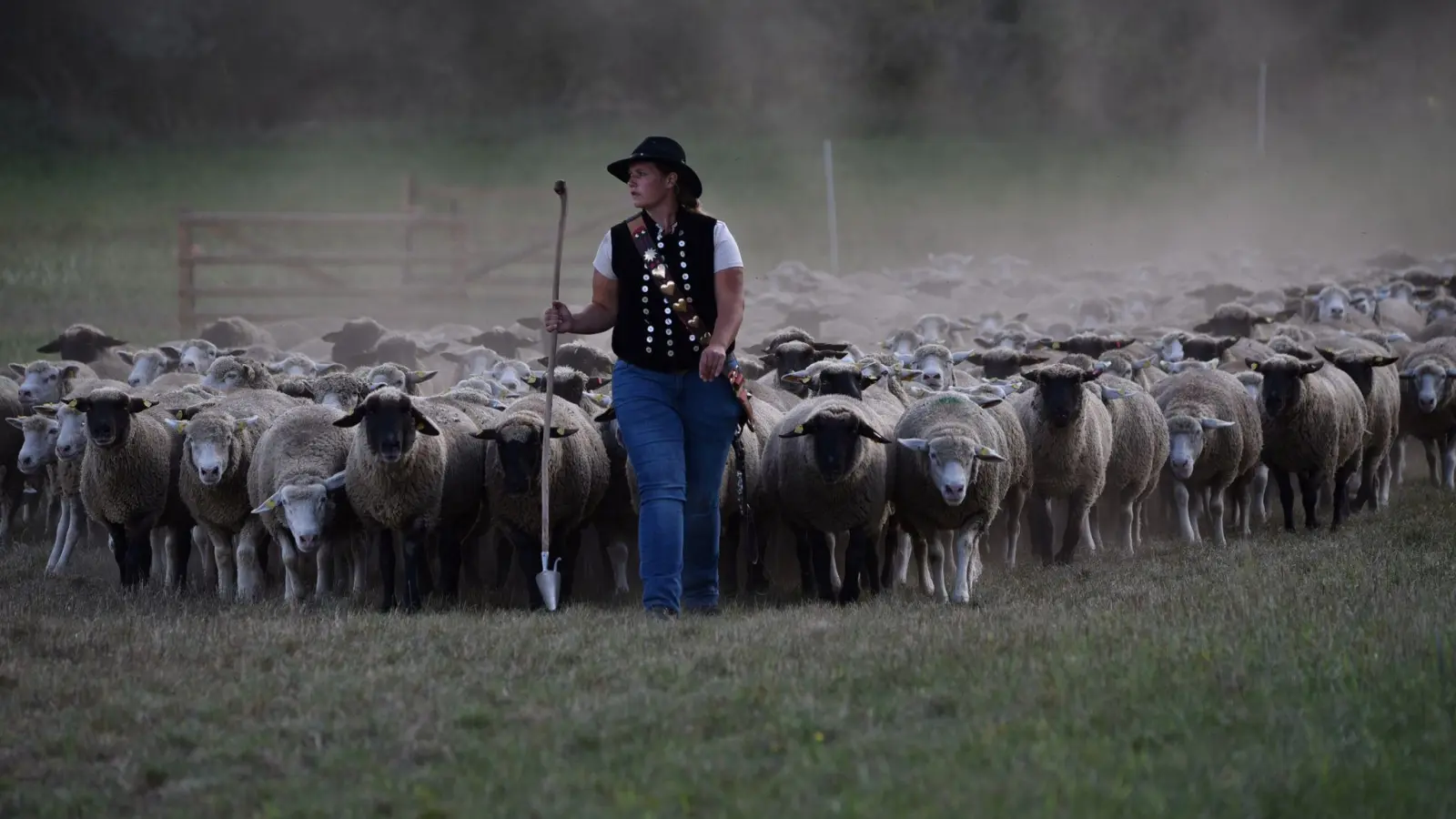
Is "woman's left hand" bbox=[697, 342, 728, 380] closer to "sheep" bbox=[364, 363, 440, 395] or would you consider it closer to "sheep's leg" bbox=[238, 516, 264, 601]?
"sheep's leg" bbox=[238, 516, 264, 601]

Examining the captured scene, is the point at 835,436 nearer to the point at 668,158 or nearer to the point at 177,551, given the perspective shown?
the point at 668,158

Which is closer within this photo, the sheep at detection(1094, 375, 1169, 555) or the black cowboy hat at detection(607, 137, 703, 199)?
the black cowboy hat at detection(607, 137, 703, 199)

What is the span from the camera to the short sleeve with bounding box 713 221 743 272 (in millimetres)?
7758

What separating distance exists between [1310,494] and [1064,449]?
8.13 ft

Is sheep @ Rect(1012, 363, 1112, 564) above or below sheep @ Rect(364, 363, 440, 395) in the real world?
below

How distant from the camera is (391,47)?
46.3 metres

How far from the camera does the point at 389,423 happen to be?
927 centimetres

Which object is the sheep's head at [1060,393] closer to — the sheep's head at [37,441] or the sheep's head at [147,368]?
the sheep's head at [37,441]

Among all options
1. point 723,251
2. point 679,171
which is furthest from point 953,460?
point 679,171

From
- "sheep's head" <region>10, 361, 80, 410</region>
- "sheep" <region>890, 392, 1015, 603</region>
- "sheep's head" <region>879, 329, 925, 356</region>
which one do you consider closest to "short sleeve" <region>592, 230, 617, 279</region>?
"sheep" <region>890, 392, 1015, 603</region>

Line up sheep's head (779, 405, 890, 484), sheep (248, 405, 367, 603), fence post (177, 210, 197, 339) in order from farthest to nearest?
fence post (177, 210, 197, 339) → sheep (248, 405, 367, 603) → sheep's head (779, 405, 890, 484)

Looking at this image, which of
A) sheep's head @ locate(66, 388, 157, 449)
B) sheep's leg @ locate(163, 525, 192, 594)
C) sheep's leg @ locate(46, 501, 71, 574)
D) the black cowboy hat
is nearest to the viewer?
the black cowboy hat

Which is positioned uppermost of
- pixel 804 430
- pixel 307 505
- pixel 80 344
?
pixel 80 344

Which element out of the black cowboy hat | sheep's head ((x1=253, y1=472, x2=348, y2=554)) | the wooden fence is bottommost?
sheep's head ((x1=253, y1=472, x2=348, y2=554))
